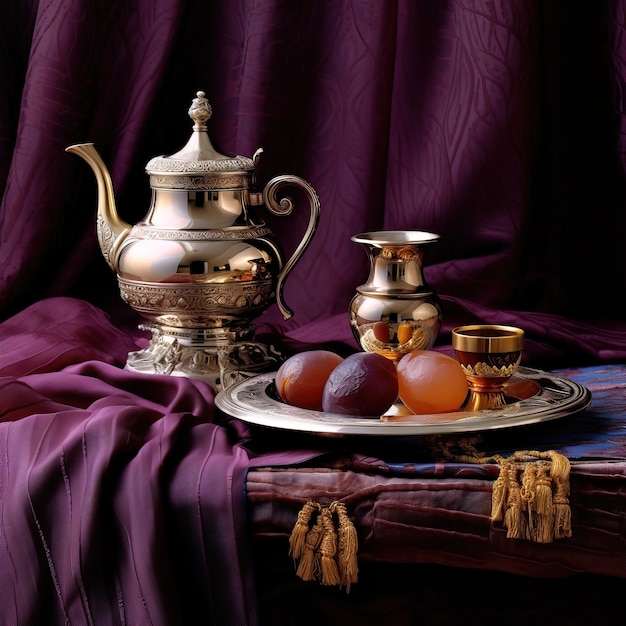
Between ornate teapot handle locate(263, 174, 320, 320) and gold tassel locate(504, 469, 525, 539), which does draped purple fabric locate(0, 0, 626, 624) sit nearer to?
ornate teapot handle locate(263, 174, 320, 320)

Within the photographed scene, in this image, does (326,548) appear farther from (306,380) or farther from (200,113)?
(200,113)

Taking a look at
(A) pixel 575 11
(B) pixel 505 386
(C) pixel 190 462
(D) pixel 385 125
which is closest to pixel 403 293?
(B) pixel 505 386

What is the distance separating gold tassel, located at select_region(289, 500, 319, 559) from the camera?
0.84m

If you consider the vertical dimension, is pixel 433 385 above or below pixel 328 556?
above

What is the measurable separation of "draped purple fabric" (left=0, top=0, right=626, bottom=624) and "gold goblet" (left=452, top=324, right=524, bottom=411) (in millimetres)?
355

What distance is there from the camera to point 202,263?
114 centimetres

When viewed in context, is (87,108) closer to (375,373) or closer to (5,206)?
(5,206)

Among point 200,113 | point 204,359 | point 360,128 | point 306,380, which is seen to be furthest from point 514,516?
point 360,128

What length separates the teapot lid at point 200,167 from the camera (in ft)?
3.79

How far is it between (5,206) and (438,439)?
0.88 metres

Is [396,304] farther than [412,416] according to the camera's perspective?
Yes

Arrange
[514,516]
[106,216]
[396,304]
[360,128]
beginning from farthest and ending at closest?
[360,128], [106,216], [396,304], [514,516]

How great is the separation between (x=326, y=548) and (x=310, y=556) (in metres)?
0.02

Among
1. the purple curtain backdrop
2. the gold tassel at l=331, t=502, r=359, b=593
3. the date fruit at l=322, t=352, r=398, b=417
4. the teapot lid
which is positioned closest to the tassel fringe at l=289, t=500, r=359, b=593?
the gold tassel at l=331, t=502, r=359, b=593
